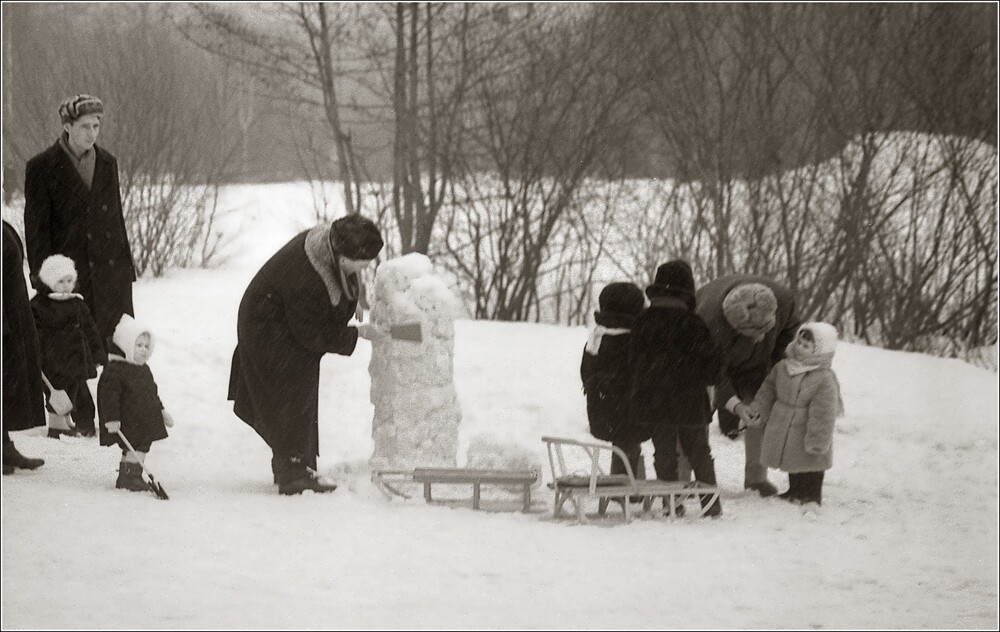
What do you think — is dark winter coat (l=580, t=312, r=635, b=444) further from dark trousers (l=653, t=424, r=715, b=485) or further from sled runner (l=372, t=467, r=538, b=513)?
sled runner (l=372, t=467, r=538, b=513)

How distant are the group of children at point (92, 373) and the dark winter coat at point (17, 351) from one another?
1.21ft

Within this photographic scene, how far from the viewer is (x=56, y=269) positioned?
743 centimetres

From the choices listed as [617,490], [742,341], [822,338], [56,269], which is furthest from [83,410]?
[822,338]

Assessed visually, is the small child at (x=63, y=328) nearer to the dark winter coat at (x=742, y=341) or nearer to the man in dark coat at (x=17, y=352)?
the man in dark coat at (x=17, y=352)

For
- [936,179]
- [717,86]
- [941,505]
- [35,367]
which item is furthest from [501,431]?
[936,179]

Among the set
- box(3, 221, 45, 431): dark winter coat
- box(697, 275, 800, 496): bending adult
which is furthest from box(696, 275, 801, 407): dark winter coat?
box(3, 221, 45, 431): dark winter coat

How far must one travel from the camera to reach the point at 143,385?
6766 mm

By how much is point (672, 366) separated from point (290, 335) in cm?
210

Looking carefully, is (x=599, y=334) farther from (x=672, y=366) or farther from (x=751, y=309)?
(x=751, y=309)

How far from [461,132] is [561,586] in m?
9.11

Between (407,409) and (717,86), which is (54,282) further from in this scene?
(717,86)

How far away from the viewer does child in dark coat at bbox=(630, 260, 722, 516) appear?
7.32 metres

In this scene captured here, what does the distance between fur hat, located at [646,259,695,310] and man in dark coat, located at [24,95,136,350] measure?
10.1ft

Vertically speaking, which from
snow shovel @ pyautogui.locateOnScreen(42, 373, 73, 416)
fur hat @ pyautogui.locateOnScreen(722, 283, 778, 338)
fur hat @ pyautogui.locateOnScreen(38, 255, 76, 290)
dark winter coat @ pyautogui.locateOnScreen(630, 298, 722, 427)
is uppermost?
fur hat @ pyautogui.locateOnScreen(38, 255, 76, 290)
